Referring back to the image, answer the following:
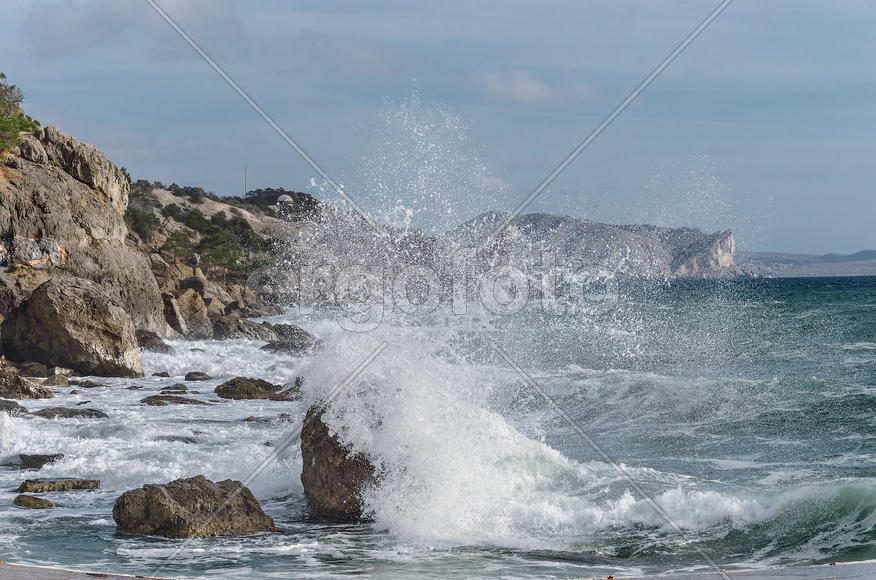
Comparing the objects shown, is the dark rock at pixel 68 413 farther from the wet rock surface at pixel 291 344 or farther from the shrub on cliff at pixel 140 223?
the shrub on cliff at pixel 140 223

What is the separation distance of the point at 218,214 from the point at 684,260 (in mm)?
56471

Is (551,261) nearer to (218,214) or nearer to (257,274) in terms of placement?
(257,274)

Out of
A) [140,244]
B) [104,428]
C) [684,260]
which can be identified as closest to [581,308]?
[684,260]

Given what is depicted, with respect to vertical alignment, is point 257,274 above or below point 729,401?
above

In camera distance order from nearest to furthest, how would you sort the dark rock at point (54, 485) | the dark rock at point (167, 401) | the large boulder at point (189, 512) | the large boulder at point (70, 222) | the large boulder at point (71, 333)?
the large boulder at point (189, 512) < the dark rock at point (54, 485) < the dark rock at point (167, 401) < the large boulder at point (71, 333) < the large boulder at point (70, 222)

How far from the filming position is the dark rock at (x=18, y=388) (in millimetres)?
17016

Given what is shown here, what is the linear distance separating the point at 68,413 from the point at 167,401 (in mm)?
3035

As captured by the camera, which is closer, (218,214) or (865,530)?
(865,530)

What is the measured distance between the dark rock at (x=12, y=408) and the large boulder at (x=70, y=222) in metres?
12.6

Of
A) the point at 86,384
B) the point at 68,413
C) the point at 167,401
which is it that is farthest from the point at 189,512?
the point at 86,384

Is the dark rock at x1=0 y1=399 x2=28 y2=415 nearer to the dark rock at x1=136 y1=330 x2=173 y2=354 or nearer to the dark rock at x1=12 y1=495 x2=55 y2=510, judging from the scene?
the dark rock at x1=12 y1=495 x2=55 y2=510

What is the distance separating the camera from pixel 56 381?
20.2 metres

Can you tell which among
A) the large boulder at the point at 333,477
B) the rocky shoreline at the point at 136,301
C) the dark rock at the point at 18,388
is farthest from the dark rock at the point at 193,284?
the large boulder at the point at 333,477

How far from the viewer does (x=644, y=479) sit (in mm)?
10477
